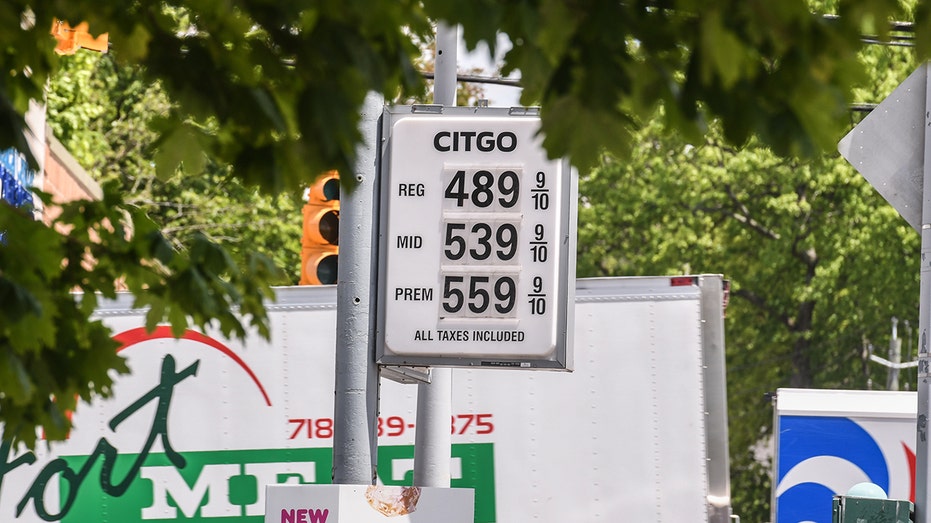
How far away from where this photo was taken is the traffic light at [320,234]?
33.9 feet

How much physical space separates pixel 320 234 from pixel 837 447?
7.63m

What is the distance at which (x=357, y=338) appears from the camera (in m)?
7.30

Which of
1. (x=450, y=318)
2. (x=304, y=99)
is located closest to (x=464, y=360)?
(x=450, y=318)

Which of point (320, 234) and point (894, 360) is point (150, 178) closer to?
point (894, 360)

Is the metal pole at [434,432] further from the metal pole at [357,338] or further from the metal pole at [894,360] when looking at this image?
the metal pole at [894,360]

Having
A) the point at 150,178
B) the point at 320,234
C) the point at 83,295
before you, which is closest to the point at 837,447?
the point at 320,234

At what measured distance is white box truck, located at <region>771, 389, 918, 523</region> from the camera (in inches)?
600

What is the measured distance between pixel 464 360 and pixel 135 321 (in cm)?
435

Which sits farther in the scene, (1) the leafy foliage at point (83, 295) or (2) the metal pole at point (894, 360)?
(2) the metal pole at point (894, 360)

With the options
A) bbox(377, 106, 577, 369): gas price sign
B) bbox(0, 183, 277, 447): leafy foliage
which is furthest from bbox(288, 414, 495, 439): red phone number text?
bbox(0, 183, 277, 447): leafy foliage

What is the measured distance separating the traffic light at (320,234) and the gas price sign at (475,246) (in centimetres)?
260

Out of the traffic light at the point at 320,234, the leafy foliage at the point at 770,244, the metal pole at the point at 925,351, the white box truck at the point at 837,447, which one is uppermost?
the leafy foliage at the point at 770,244

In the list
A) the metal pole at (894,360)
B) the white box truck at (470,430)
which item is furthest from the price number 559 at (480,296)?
the metal pole at (894,360)

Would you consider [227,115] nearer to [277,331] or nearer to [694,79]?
[694,79]
